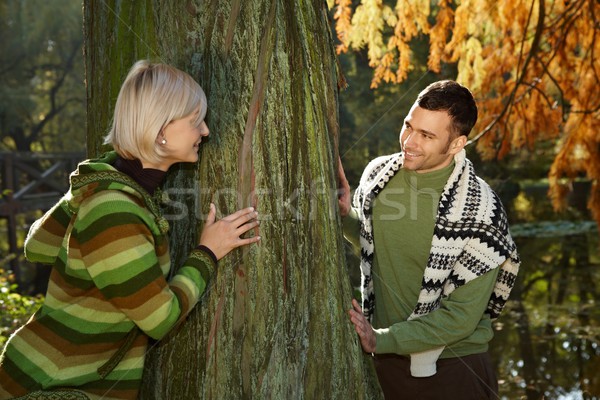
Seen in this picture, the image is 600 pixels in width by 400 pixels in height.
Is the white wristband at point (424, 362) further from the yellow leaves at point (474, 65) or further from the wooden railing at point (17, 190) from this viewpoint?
the wooden railing at point (17, 190)

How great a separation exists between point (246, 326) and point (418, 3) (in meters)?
4.38

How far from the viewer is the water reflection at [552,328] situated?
8008 millimetres

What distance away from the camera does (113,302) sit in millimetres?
1957

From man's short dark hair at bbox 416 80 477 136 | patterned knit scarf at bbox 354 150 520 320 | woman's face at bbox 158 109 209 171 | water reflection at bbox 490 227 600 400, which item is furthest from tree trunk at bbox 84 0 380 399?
water reflection at bbox 490 227 600 400

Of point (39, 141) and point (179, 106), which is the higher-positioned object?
point (179, 106)

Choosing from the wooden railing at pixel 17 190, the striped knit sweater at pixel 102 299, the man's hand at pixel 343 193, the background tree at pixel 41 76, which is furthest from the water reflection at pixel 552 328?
the background tree at pixel 41 76

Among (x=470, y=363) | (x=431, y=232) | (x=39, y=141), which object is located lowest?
(x=39, y=141)

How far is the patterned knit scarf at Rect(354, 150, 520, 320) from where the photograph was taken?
2680 mm

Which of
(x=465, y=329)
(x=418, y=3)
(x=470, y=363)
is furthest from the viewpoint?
(x=418, y=3)

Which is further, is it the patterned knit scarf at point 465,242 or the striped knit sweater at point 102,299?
the patterned knit scarf at point 465,242

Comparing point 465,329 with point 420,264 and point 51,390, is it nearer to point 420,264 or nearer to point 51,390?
point 420,264

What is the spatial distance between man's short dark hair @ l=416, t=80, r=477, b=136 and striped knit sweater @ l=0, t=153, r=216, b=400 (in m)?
1.30

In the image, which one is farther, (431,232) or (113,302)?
(431,232)

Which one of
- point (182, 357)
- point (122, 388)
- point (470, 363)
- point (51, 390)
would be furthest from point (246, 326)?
point (470, 363)
